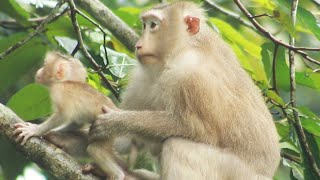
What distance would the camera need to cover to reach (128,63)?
25.2 ft

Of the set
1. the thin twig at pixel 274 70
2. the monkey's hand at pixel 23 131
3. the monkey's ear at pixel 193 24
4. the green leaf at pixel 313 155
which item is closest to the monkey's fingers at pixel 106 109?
the monkey's hand at pixel 23 131

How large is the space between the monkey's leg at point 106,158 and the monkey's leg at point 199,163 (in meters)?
0.32

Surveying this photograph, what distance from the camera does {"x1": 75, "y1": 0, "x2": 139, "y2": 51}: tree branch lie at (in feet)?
26.3

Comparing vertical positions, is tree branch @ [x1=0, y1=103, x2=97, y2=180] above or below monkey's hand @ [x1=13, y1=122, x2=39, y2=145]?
below

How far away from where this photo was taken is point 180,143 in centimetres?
631

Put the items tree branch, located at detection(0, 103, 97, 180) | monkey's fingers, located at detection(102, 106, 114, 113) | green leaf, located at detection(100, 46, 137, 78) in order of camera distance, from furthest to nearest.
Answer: green leaf, located at detection(100, 46, 137, 78) < monkey's fingers, located at detection(102, 106, 114, 113) < tree branch, located at detection(0, 103, 97, 180)

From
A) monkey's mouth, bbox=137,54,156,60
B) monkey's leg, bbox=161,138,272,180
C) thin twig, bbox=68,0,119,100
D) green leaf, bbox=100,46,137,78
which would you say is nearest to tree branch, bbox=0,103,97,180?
monkey's leg, bbox=161,138,272,180

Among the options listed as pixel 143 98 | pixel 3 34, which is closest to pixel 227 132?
pixel 143 98

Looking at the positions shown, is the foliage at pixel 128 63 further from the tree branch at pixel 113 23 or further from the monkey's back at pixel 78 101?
the monkey's back at pixel 78 101

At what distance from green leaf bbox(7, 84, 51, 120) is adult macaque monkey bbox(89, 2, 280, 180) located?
2.44 feet

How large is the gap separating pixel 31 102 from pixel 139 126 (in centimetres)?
113

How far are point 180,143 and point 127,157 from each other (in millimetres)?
690

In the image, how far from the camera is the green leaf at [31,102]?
703 cm

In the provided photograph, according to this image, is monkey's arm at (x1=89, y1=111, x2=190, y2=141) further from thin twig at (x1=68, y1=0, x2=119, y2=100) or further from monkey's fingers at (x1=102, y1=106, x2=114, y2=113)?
thin twig at (x1=68, y1=0, x2=119, y2=100)
